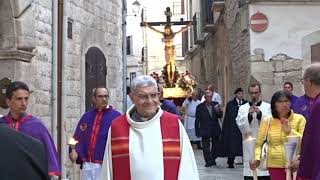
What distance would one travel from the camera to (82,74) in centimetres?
1216

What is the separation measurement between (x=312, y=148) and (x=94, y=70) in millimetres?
8865

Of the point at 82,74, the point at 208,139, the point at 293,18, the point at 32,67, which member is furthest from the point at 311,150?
the point at 293,18

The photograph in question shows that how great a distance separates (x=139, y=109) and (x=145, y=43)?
132ft

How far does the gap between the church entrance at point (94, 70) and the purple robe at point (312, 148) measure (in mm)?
8296

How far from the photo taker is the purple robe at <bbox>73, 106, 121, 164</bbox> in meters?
7.04

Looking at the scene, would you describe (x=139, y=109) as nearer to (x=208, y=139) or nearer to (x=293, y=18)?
(x=208, y=139)

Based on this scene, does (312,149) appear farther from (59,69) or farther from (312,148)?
(59,69)

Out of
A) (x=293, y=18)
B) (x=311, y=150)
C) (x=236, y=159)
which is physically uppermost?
(x=293, y=18)

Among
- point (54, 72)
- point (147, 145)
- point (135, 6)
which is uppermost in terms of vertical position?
point (135, 6)

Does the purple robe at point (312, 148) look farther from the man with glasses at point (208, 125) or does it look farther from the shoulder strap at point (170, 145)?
the man with glasses at point (208, 125)

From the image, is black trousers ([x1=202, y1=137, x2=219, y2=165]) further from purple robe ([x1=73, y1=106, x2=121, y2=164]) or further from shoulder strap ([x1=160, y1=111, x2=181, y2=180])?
shoulder strap ([x1=160, y1=111, x2=181, y2=180])

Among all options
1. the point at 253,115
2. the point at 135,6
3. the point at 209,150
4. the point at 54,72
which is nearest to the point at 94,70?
the point at 54,72

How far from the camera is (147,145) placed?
4203 millimetres

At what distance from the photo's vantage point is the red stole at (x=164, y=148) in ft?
13.8
